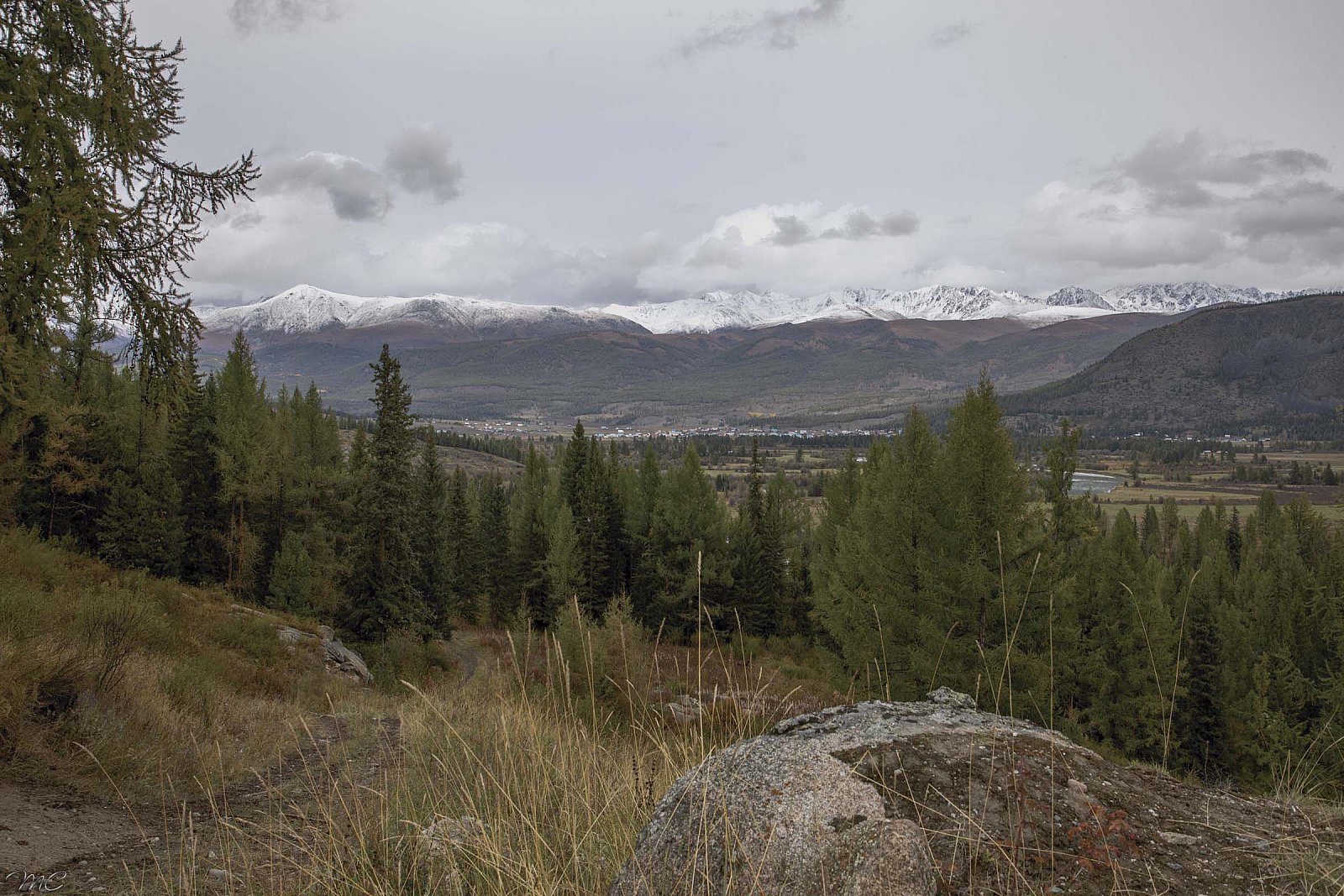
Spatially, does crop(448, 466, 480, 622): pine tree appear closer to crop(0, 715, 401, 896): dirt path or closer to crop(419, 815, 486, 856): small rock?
crop(0, 715, 401, 896): dirt path

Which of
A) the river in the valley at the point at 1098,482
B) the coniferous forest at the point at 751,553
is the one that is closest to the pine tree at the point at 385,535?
the coniferous forest at the point at 751,553

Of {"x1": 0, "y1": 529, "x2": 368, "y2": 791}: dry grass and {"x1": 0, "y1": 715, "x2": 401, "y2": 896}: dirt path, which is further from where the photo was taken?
{"x1": 0, "y1": 529, "x2": 368, "y2": 791}: dry grass

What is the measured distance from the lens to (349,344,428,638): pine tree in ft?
87.3

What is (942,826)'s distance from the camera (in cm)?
237

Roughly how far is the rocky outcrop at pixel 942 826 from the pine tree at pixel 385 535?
26.3 meters

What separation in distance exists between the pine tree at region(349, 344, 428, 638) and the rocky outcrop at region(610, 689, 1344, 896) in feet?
86.4

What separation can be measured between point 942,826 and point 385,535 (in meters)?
27.8

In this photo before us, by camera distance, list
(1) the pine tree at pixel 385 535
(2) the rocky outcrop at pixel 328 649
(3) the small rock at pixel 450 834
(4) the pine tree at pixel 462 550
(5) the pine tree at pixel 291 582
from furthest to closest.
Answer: (4) the pine tree at pixel 462 550 < (5) the pine tree at pixel 291 582 < (1) the pine tree at pixel 385 535 < (2) the rocky outcrop at pixel 328 649 < (3) the small rock at pixel 450 834

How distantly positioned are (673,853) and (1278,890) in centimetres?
190

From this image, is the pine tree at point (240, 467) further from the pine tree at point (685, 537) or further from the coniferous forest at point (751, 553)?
the pine tree at point (685, 537)

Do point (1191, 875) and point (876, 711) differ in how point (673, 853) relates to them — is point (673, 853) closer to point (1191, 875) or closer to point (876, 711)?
point (876, 711)

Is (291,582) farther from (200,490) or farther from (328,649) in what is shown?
(328,649)

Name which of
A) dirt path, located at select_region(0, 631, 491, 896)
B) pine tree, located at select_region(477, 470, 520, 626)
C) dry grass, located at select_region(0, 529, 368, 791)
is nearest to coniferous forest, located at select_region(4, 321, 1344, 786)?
pine tree, located at select_region(477, 470, 520, 626)

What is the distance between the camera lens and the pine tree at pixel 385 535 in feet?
87.3
